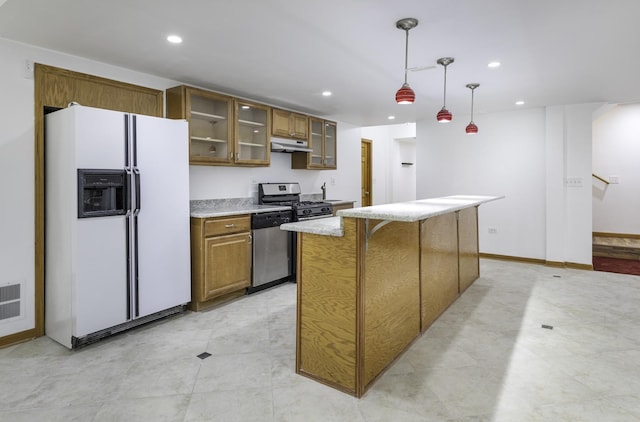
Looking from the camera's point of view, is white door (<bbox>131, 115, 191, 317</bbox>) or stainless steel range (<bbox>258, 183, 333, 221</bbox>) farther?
stainless steel range (<bbox>258, 183, 333, 221</bbox>)

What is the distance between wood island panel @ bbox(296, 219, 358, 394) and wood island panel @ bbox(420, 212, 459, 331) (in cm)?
101

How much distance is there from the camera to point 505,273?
16.4 ft

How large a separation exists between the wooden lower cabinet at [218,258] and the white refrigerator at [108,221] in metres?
0.25

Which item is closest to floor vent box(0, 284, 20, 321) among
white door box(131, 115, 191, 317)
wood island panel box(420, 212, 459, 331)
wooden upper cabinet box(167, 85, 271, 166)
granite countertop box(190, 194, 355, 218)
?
white door box(131, 115, 191, 317)

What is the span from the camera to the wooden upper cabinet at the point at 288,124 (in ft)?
15.5

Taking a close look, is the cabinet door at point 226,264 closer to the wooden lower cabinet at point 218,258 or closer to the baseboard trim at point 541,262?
the wooden lower cabinet at point 218,258

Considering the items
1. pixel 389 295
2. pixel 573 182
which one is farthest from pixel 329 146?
pixel 389 295

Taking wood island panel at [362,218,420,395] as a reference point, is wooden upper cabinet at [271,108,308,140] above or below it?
above

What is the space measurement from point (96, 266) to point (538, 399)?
308 centimetres

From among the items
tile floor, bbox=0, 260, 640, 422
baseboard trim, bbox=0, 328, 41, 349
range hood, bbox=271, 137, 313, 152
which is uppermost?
range hood, bbox=271, 137, 313, 152

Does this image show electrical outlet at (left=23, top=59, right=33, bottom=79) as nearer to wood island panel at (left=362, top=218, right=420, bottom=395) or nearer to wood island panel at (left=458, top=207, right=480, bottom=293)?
wood island panel at (left=362, top=218, right=420, bottom=395)

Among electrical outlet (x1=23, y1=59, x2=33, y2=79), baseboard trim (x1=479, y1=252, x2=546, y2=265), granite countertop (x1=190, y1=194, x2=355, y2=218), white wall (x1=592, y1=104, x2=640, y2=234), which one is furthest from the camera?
white wall (x1=592, y1=104, x2=640, y2=234)

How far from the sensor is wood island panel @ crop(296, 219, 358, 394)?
2.14 m

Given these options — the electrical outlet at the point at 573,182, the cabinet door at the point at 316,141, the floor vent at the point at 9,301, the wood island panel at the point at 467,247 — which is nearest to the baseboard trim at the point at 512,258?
the electrical outlet at the point at 573,182
